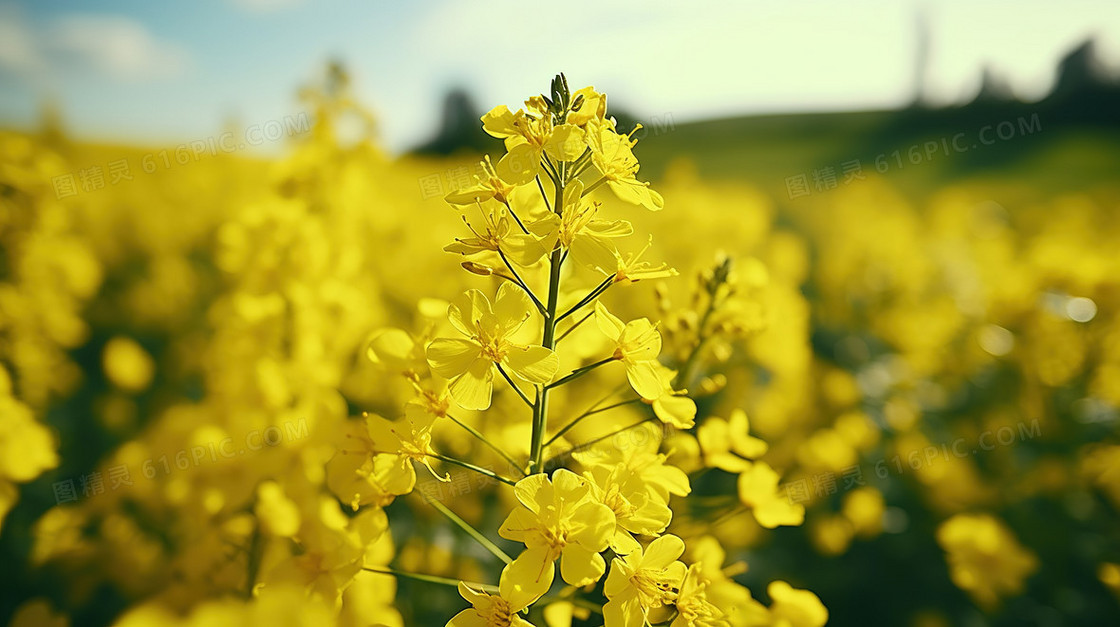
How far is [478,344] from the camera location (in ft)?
3.43

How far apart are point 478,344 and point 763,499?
28.3 inches

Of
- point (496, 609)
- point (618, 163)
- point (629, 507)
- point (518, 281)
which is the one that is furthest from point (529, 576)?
point (618, 163)

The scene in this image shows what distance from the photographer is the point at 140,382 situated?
3.69 meters

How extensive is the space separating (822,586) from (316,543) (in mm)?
2460

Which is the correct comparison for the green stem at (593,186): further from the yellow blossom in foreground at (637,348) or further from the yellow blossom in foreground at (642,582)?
the yellow blossom in foreground at (642,582)

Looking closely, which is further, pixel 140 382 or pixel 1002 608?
pixel 140 382

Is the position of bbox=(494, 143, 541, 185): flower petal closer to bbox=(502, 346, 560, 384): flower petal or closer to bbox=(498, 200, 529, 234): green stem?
bbox=(498, 200, 529, 234): green stem

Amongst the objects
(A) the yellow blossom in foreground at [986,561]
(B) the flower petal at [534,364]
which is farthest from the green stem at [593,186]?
(A) the yellow blossom in foreground at [986,561]

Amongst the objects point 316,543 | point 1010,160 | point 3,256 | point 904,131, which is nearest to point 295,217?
point 3,256

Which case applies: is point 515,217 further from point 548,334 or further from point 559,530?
point 559,530

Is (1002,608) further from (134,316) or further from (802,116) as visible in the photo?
(802,116)

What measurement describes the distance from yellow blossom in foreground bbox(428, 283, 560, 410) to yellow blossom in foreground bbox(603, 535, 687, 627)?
13.2 inches

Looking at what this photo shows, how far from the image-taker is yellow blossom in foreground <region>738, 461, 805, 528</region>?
132 cm

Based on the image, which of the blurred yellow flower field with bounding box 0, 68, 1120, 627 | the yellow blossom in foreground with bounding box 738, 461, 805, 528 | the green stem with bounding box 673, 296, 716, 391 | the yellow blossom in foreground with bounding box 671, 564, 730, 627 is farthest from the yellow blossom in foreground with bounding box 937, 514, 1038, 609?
the yellow blossom in foreground with bounding box 671, 564, 730, 627
